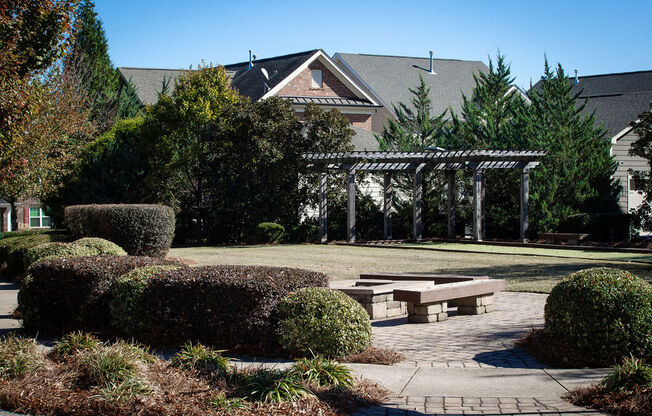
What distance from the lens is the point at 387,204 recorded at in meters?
29.4

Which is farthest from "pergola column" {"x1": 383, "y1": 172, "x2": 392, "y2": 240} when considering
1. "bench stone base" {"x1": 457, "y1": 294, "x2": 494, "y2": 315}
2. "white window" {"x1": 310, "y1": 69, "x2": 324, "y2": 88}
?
"bench stone base" {"x1": 457, "y1": 294, "x2": 494, "y2": 315}

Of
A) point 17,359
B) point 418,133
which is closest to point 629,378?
point 17,359

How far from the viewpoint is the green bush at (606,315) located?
7004 millimetres

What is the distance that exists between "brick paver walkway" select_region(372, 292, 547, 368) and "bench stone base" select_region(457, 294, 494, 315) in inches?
5.4

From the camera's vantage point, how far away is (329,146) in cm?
2877

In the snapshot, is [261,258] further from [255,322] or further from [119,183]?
[255,322]

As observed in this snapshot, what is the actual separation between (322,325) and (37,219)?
41.1 m

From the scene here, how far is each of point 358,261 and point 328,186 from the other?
10256mm

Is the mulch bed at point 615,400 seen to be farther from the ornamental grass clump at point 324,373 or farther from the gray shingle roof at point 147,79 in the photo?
the gray shingle roof at point 147,79

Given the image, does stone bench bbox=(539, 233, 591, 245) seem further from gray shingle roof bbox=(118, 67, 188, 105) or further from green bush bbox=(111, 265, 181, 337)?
gray shingle roof bbox=(118, 67, 188, 105)

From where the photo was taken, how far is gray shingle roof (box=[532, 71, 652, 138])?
35375mm

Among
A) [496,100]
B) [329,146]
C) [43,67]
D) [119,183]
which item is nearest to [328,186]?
[329,146]

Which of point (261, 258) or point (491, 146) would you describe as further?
point (491, 146)

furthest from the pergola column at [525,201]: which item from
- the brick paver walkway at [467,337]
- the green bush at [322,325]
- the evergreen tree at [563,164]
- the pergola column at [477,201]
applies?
the green bush at [322,325]
